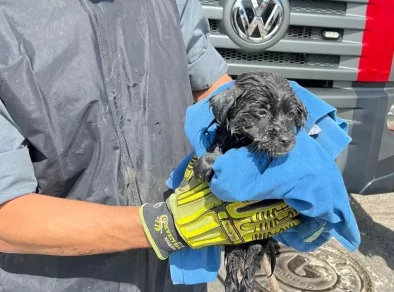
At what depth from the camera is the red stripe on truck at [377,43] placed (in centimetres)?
339

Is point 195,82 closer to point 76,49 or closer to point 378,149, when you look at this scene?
point 76,49

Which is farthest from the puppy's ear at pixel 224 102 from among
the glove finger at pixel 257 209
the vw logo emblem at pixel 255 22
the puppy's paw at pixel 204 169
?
the vw logo emblem at pixel 255 22

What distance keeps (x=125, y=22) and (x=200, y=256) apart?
0.75 m

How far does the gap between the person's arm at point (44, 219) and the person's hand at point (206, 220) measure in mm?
53

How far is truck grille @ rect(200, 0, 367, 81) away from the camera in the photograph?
3451 millimetres

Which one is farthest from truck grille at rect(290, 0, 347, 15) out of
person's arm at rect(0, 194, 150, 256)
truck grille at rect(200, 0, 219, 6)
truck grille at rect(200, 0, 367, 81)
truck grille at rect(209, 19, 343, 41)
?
person's arm at rect(0, 194, 150, 256)

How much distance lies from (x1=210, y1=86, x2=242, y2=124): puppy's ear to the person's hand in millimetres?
200

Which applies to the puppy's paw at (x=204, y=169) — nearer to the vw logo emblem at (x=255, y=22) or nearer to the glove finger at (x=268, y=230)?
the glove finger at (x=268, y=230)

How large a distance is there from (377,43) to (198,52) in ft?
6.37

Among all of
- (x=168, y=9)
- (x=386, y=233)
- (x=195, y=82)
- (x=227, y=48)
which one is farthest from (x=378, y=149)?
(x=168, y=9)

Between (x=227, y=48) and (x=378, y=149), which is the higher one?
(x=227, y=48)

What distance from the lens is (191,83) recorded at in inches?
79.0

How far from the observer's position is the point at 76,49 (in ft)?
4.94

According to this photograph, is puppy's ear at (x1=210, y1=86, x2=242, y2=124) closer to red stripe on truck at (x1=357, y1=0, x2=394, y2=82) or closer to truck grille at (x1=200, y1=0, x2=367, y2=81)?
truck grille at (x1=200, y1=0, x2=367, y2=81)
